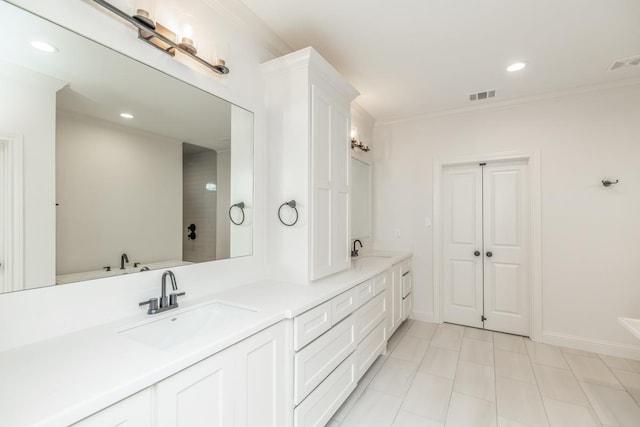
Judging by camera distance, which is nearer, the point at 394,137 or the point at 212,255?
the point at 212,255

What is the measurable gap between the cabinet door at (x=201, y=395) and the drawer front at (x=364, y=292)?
121 cm

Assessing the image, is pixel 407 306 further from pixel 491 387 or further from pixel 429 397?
pixel 429 397

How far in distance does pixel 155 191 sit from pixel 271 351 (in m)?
1.03

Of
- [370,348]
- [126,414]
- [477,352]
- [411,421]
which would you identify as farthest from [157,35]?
[477,352]

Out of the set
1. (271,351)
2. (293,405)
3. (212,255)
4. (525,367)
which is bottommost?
(525,367)

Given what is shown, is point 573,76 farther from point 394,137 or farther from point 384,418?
point 384,418

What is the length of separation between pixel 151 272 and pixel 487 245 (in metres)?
3.52

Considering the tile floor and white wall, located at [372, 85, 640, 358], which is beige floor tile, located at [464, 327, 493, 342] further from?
white wall, located at [372, 85, 640, 358]

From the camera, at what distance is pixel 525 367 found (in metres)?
2.60

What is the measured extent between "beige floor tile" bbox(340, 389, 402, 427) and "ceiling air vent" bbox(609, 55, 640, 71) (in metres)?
3.35

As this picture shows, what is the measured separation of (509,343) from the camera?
3094 mm

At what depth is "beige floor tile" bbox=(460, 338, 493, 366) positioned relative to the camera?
272cm

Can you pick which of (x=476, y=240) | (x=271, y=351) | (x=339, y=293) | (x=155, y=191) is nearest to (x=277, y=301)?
(x=271, y=351)

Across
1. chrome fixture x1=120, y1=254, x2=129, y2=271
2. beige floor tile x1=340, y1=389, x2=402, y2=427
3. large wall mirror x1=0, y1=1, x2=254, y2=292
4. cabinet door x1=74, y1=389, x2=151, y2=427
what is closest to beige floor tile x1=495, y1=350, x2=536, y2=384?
beige floor tile x1=340, y1=389, x2=402, y2=427
